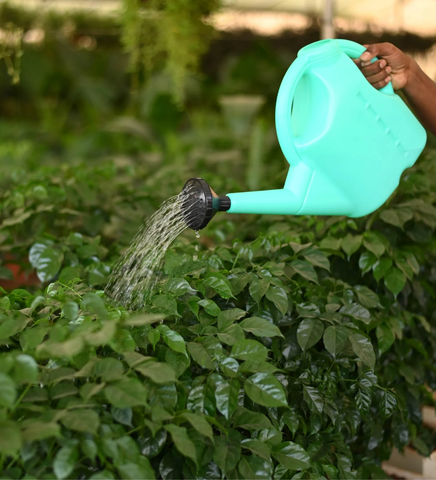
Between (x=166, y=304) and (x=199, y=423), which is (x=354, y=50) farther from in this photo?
(x=199, y=423)

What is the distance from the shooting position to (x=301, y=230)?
175cm

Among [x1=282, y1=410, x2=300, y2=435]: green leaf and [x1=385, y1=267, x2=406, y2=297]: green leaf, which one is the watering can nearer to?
[x1=385, y1=267, x2=406, y2=297]: green leaf

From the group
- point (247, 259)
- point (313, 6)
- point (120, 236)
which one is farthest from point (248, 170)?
point (313, 6)

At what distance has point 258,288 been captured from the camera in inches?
43.7

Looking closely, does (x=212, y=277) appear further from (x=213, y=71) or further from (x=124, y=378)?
(x=213, y=71)

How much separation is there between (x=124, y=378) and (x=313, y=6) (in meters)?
6.63

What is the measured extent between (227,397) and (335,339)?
31 centimetres

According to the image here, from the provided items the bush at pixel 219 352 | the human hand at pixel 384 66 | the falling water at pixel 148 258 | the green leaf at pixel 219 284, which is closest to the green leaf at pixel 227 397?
the bush at pixel 219 352

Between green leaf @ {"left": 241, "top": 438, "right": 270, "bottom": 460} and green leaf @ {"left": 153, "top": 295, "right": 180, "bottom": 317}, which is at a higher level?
green leaf @ {"left": 153, "top": 295, "right": 180, "bottom": 317}

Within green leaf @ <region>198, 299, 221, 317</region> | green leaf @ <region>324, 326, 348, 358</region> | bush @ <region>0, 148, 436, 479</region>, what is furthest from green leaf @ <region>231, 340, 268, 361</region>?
green leaf @ <region>324, 326, 348, 358</region>

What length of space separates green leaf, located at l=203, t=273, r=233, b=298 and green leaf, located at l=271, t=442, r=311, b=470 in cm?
29

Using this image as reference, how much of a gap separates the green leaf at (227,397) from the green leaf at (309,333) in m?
0.26

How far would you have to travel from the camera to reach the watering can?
3.68 ft

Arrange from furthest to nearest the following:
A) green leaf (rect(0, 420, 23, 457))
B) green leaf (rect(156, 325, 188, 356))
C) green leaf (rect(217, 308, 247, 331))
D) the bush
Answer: green leaf (rect(217, 308, 247, 331)) → green leaf (rect(156, 325, 188, 356)) → the bush → green leaf (rect(0, 420, 23, 457))
